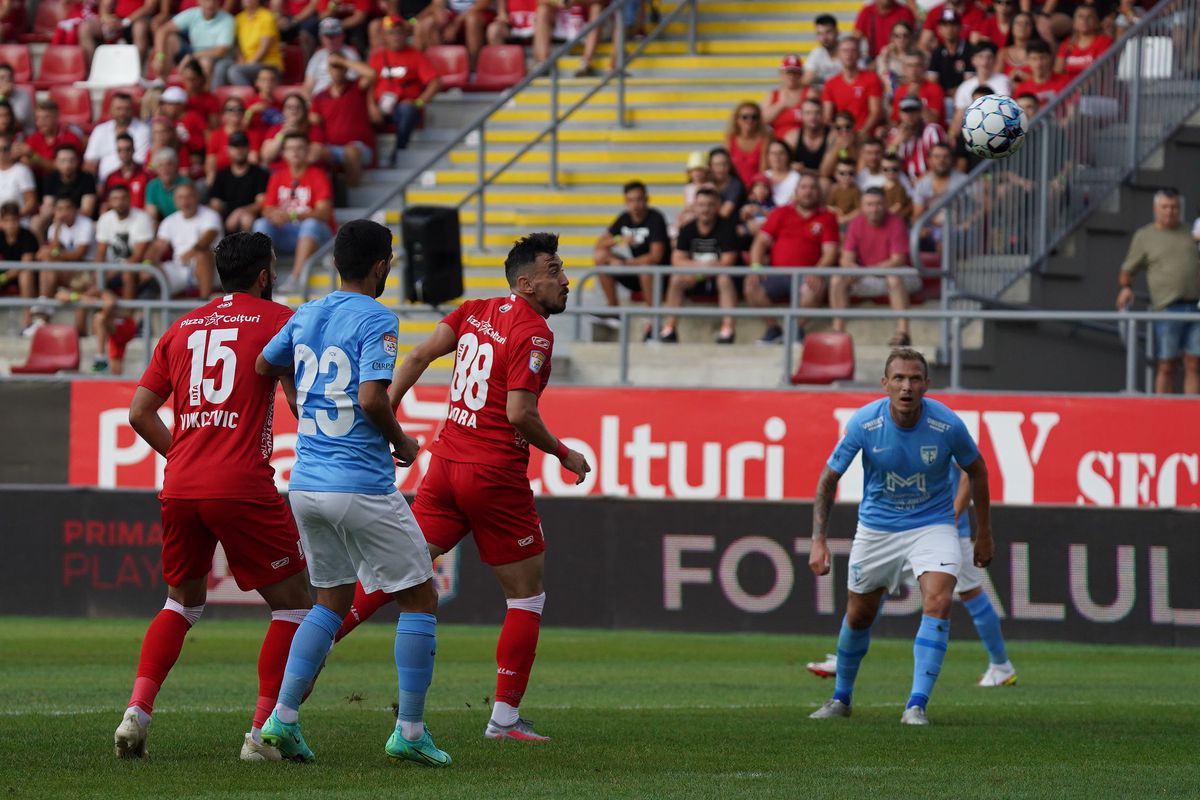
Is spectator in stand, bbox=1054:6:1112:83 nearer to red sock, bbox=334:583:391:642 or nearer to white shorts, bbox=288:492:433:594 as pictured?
red sock, bbox=334:583:391:642

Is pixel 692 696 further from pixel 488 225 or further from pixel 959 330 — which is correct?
pixel 488 225

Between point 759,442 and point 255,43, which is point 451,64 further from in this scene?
point 759,442

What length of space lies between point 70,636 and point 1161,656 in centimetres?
822

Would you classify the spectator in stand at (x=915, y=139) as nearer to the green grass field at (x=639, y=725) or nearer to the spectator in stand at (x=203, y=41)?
the green grass field at (x=639, y=725)

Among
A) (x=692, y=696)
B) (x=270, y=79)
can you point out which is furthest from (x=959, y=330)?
(x=270, y=79)

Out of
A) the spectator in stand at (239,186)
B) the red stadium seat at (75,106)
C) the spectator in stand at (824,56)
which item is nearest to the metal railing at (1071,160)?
the spectator in stand at (824,56)

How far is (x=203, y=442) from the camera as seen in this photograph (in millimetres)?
7758

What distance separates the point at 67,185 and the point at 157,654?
15.3 metres

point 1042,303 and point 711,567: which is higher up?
point 1042,303

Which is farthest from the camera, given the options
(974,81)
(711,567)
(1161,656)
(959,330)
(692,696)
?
(974,81)

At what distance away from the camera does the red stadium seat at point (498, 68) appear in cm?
2348

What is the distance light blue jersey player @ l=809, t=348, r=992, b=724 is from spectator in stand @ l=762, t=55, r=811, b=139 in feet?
36.4

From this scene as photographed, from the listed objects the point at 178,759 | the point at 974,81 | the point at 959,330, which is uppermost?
the point at 974,81

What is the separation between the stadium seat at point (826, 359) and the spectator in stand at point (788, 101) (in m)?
3.63
